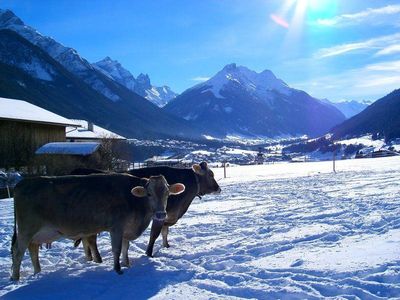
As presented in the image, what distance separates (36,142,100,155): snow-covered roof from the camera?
129 feet

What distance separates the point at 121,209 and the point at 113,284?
142cm

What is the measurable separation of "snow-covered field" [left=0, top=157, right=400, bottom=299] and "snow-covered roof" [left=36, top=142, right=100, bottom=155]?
85.0 feet

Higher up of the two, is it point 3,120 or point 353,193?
point 3,120

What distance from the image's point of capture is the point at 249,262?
8.24 m

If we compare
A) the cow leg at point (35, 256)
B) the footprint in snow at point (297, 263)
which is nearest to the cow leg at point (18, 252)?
the cow leg at point (35, 256)

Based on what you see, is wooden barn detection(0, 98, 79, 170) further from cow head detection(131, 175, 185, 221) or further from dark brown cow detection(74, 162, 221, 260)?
cow head detection(131, 175, 185, 221)

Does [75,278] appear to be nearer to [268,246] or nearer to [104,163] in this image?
[268,246]

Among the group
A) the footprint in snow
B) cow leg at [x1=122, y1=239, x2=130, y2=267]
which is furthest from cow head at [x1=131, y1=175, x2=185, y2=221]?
the footprint in snow

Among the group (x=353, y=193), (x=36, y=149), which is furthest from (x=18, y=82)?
(x=353, y=193)

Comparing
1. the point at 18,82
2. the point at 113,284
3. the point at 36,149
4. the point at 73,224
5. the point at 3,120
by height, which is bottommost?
the point at 113,284

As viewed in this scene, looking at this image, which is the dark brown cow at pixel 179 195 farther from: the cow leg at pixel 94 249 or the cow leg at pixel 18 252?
the cow leg at pixel 18 252

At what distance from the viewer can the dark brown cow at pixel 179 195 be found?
932cm

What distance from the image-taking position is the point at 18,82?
180375 millimetres

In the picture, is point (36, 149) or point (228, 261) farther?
point (36, 149)
